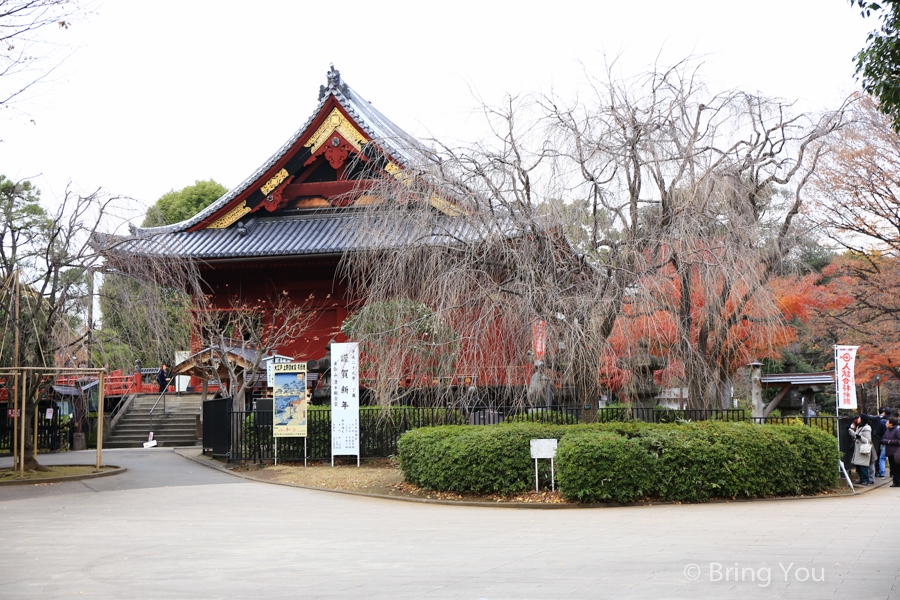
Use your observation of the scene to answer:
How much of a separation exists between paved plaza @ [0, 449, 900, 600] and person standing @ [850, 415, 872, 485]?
5.76 feet

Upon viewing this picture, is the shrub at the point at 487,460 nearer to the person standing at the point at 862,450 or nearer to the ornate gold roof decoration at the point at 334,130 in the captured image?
the person standing at the point at 862,450

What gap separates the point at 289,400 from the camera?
16.6 meters

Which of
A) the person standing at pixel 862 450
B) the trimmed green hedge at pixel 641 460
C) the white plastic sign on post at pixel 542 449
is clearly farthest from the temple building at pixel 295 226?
the person standing at pixel 862 450

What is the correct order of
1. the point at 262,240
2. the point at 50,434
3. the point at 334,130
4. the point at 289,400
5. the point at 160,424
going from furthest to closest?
the point at 160,424
the point at 50,434
the point at 334,130
the point at 262,240
the point at 289,400

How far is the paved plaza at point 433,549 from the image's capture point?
19.8 ft

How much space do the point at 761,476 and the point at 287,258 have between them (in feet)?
43.8

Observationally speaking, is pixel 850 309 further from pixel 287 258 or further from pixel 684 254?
pixel 287 258

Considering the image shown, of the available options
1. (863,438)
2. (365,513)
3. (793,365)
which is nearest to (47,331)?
(365,513)

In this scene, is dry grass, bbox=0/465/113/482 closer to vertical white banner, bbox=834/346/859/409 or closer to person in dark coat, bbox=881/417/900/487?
vertical white banner, bbox=834/346/859/409

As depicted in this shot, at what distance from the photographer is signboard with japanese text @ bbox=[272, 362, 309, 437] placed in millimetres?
16578

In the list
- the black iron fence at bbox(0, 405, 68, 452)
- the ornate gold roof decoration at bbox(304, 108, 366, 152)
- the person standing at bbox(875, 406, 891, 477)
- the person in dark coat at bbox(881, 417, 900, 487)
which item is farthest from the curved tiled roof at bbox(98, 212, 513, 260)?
the person standing at bbox(875, 406, 891, 477)

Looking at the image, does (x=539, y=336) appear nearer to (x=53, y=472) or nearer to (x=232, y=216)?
(x=53, y=472)

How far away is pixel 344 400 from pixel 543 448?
5804 millimetres

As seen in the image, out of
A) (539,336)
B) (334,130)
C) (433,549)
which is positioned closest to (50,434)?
(334,130)
